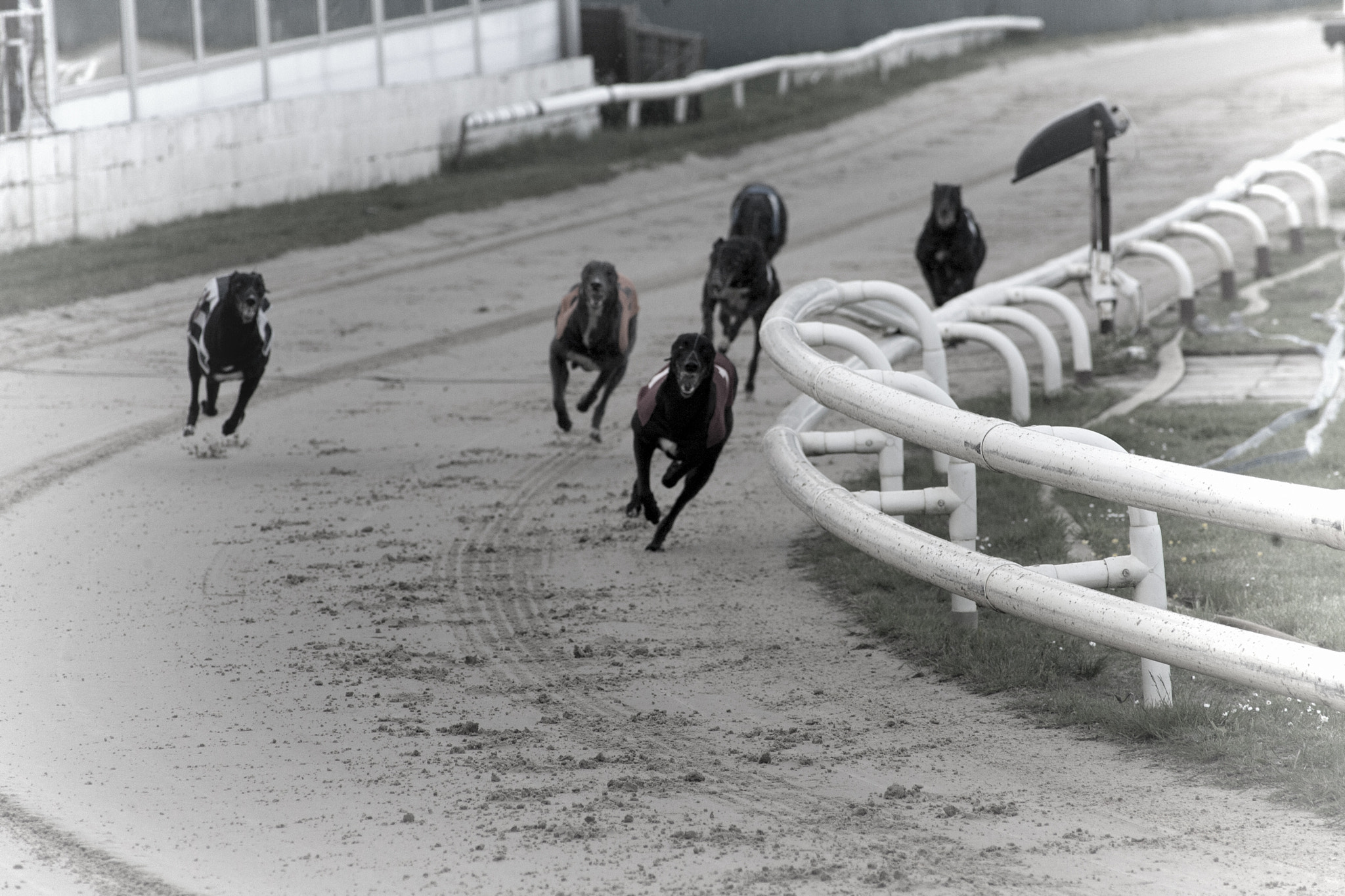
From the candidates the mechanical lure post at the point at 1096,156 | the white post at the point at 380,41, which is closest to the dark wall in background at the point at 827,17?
the white post at the point at 380,41

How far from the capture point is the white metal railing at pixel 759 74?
61.2 ft

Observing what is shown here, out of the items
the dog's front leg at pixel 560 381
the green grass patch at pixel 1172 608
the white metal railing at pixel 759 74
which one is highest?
the white metal railing at pixel 759 74

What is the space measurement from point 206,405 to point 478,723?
4.02m

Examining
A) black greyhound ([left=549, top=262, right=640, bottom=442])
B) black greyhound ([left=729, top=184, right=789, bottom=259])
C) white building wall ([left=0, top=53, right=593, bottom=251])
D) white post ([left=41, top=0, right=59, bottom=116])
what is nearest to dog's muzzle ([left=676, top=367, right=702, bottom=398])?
black greyhound ([left=549, top=262, right=640, bottom=442])

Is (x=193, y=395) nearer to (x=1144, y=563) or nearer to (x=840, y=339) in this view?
(x=840, y=339)

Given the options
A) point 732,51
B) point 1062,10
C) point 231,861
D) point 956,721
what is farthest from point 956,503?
point 1062,10

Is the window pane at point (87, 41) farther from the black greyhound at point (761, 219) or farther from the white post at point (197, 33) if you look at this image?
the black greyhound at point (761, 219)

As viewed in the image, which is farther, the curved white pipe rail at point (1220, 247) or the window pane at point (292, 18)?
the window pane at point (292, 18)

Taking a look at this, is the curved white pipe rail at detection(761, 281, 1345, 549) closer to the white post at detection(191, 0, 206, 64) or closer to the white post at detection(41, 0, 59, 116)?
the white post at detection(41, 0, 59, 116)

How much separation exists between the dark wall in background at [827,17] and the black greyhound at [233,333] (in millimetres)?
18752

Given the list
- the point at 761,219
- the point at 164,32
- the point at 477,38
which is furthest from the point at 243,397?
the point at 477,38

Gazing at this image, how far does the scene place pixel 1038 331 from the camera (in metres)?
8.12

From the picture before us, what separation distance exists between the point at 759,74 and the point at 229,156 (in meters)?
8.45

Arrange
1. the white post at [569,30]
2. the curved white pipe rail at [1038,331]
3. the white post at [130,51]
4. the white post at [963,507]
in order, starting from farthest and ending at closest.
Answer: the white post at [569,30]
the white post at [130,51]
the curved white pipe rail at [1038,331]
the white post at [963,507]
